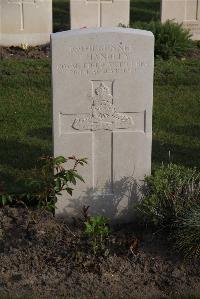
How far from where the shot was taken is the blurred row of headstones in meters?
12.0

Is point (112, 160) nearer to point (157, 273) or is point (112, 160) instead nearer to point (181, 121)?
point (157, 273)

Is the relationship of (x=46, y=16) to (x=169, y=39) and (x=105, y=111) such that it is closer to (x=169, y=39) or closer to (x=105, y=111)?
(x=169, y=39)

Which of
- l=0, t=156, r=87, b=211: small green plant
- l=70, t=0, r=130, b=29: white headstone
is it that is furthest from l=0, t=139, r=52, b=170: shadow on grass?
l=70, t=0, r=130, b=29: white headstone

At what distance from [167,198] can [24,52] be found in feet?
22.5

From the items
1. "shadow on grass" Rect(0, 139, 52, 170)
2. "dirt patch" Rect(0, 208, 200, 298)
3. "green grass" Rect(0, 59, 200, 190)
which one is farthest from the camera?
"green grass" Rect(0, 59, 200, 190)

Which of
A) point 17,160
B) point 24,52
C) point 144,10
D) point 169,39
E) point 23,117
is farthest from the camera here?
point 144,10

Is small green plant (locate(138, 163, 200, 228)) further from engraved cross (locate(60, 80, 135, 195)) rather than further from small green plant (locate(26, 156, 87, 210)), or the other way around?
small green plant (locate(26, 156, 87, 210))

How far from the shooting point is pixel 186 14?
1270 centimetres

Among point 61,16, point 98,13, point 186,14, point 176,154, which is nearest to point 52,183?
point 176,154

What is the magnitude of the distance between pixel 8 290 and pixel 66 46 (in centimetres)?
182

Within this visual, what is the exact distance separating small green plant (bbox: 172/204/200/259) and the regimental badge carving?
90 cm

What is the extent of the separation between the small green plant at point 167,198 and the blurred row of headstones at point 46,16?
7.16m

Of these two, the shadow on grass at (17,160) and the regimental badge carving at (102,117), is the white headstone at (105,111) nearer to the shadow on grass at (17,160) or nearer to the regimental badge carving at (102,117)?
the regimental badge carving at (102,117)

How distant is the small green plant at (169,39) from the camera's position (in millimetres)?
11008
